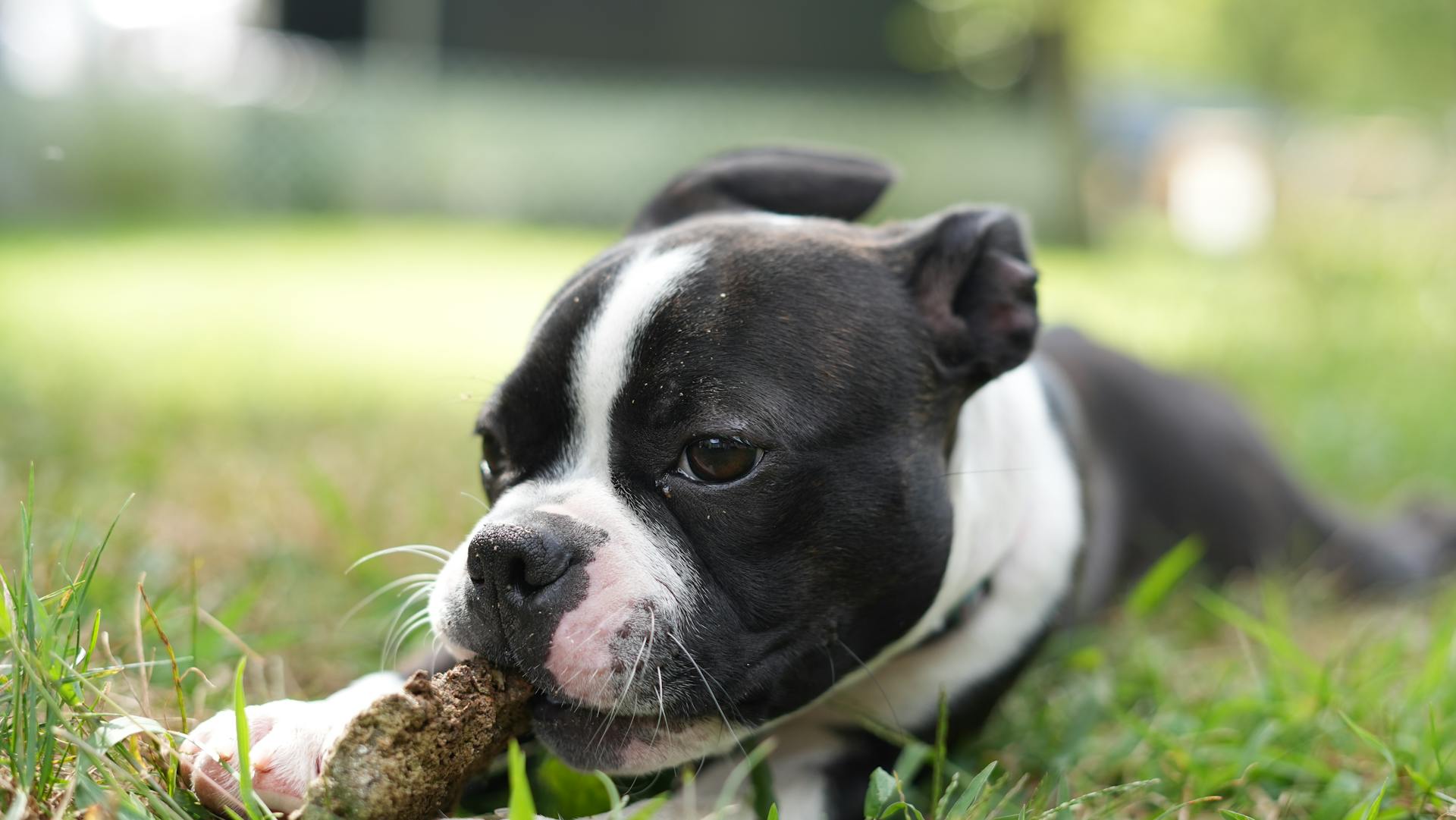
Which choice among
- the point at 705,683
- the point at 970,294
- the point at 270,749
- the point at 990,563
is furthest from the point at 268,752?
the point at 970,294

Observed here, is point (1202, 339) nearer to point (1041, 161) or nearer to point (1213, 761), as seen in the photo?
point (1213, 761)

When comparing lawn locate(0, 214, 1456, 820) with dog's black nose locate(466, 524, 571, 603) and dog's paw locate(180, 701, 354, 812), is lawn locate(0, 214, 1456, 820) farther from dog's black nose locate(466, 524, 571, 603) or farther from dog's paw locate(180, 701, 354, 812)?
dog's black nose locate(466, 524, 571, 603)

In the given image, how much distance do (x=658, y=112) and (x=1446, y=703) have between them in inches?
756

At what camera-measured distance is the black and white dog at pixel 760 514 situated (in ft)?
6.86

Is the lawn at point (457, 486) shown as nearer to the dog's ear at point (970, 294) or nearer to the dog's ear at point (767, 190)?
the dog's ear at point (767, 190)

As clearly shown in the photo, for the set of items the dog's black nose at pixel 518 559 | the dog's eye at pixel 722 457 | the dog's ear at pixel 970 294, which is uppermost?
the dog's ear at pixel 970 294

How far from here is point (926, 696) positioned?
99.5 inches

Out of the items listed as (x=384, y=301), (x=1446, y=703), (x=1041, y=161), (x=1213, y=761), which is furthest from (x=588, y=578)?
(x=1041, y=161)

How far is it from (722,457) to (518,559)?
1.20 ft

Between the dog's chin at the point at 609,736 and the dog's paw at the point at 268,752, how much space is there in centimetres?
32

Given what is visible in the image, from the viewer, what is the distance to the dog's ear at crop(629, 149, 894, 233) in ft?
10.3

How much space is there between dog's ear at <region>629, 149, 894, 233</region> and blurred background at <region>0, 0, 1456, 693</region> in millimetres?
637

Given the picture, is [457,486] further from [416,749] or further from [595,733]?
[416,749]

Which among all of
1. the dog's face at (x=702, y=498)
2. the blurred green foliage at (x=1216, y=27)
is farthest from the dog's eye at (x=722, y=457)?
the blurred green foliage at (x=1216, y=27)
